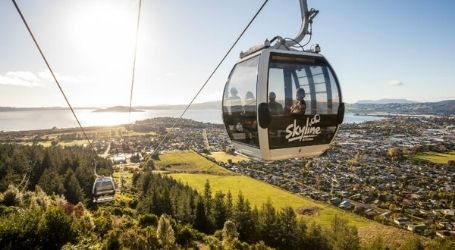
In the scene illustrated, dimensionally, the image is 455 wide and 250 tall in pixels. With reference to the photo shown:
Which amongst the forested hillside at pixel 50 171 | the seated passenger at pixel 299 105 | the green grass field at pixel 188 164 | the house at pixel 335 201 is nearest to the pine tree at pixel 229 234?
the forested hillside at pixel 50 171

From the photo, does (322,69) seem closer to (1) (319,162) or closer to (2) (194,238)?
(2) (194,238)

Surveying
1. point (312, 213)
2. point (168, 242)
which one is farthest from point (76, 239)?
point (312, 213)

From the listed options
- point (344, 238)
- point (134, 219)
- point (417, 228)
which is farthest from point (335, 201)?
point (134, 219)

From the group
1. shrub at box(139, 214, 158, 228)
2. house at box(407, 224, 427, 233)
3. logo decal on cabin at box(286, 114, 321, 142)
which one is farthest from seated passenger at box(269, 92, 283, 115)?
house at box(407, 224, 427, 233)

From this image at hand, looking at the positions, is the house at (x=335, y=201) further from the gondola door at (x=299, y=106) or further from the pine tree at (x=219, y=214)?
the gondola door at (x=299, y=106)

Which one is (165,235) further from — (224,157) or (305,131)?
(224,157)

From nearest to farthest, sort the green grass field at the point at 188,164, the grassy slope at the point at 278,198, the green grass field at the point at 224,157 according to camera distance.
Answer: the grassy slope at the point at 278,198
the green grass field at the point at 188,164
the green grass field at the point at 224,157

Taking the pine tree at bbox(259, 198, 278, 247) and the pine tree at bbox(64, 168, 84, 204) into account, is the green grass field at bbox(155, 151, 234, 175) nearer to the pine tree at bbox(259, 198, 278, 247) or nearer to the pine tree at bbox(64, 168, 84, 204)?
the pine tree at bbox(64, 168, 84, 204)
